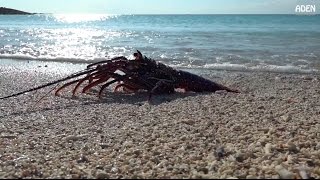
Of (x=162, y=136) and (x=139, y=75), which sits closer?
(x=162, y=136)

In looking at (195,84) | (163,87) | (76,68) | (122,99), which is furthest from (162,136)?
(76,68)

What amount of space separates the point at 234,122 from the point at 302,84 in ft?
11.6

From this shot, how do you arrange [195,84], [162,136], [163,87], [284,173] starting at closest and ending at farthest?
[284,173]
[162,136]
[163,87]
[195,84]

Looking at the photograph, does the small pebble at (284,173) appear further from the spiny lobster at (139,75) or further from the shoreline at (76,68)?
the shoreline at (76,68)

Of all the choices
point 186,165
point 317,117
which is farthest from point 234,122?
point 186,165

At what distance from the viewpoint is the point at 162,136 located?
3.24 meters

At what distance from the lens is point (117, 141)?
3.09m

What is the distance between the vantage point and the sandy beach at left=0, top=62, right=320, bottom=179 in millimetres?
2438

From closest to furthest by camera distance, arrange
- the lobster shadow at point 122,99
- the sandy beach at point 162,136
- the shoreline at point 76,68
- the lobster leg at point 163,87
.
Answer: the sandy beach at point 162,136 < the lobster shadow at point 122,99 < the lobster leg at point 163,87 < the shoreline at point 76,68

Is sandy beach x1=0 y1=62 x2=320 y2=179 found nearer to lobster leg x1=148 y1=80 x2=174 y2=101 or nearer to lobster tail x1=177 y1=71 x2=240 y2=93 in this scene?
lobster leg x1=148 y1=80 x2=174 y2=101

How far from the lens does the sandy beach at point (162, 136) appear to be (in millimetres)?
2438

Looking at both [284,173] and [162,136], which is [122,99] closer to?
[162,136]

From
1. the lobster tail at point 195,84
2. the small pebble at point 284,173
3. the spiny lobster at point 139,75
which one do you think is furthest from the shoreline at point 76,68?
the small pebble at point 284,173

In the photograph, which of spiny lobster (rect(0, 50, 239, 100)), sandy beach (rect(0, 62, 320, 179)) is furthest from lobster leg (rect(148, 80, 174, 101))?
sandy beach (rect(0, 62, 320, 179))
